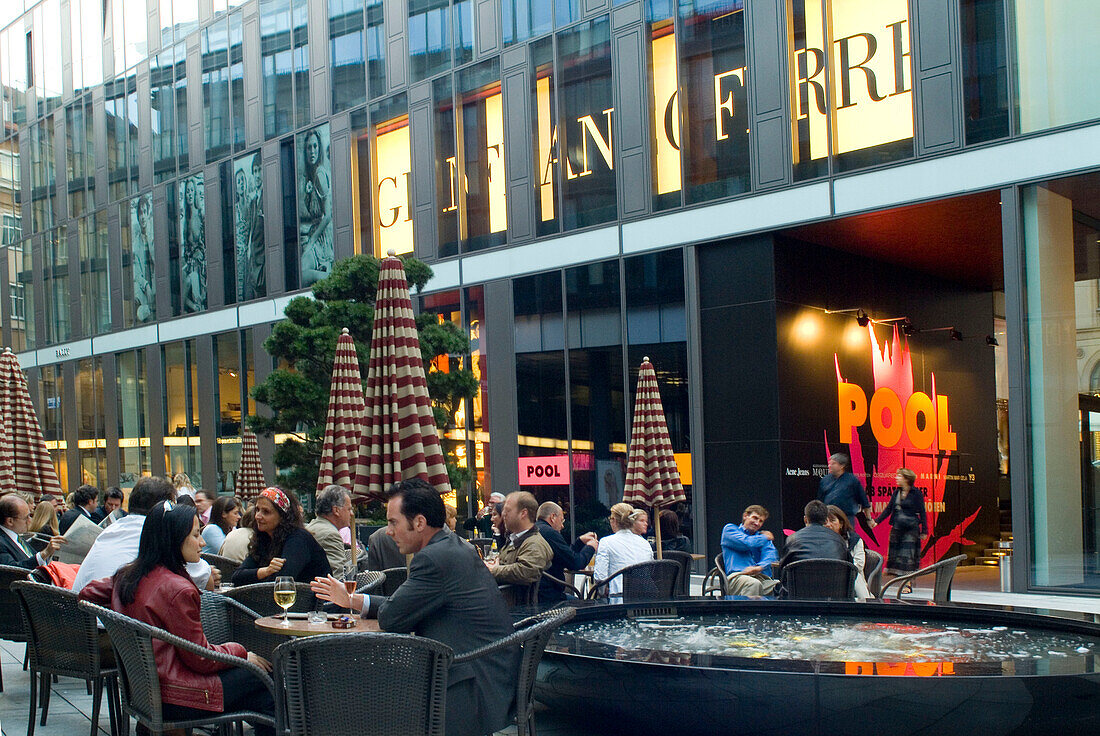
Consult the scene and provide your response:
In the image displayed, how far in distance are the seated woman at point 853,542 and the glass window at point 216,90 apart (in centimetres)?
1880

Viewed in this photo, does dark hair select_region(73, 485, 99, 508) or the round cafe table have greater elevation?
dark hair select_region(73, 485, 99, 508)

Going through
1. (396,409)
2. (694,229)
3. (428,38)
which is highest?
(428,38)

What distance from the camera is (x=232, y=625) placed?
5633 mm

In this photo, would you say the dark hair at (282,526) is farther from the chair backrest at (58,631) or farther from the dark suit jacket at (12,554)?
the dark suit jacket at (12,554)

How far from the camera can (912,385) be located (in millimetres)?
18875

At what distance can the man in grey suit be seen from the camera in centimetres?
433

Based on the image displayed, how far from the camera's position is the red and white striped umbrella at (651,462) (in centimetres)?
1257

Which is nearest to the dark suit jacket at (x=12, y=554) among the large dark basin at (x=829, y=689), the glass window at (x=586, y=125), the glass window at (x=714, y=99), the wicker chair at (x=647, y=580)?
the large dark basin at (x=829, y=689)

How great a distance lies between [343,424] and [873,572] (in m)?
5.14

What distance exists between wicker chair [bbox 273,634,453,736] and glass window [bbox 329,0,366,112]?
19185mm

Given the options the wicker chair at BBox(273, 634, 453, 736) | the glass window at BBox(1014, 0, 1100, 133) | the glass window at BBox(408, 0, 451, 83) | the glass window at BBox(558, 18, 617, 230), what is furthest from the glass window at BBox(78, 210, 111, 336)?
the wicker chair at BBox(273, 634, 453, 736)

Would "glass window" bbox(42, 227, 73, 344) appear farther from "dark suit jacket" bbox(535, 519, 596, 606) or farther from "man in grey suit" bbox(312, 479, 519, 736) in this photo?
"man in grey suit" bbox(312, 479, 519, 736)

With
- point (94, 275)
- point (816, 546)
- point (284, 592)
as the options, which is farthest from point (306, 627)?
point (94, 275)

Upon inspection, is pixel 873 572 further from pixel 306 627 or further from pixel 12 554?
pixel 12 554
